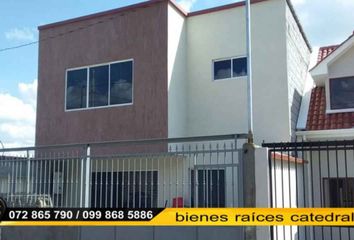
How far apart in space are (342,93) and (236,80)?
3124mm

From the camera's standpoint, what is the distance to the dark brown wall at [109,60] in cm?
1249

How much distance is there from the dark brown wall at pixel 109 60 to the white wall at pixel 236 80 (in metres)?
1.49

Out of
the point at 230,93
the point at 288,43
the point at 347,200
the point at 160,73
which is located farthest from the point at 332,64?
the point at 160,73

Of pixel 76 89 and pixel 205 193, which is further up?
pixel 76 89

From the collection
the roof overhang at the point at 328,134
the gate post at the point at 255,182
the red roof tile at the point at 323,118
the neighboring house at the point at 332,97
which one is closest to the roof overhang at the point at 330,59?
the neighboring house at the point at 332,97

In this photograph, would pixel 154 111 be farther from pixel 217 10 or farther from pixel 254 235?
pixel 254 235

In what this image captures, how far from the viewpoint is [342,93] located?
1292 cm

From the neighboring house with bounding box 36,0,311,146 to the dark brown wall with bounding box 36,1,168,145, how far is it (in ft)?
0.10

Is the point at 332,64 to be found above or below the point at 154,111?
above

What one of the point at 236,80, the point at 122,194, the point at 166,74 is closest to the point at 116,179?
the point at 122,194

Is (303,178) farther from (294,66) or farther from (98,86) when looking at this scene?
(98,86)

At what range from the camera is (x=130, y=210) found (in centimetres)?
753

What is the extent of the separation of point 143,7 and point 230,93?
3593mm

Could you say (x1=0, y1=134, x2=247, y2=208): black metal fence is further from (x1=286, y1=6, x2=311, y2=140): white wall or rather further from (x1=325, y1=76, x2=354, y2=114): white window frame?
(x1=325, y1=76, x2=354, y2=114): white window frame
